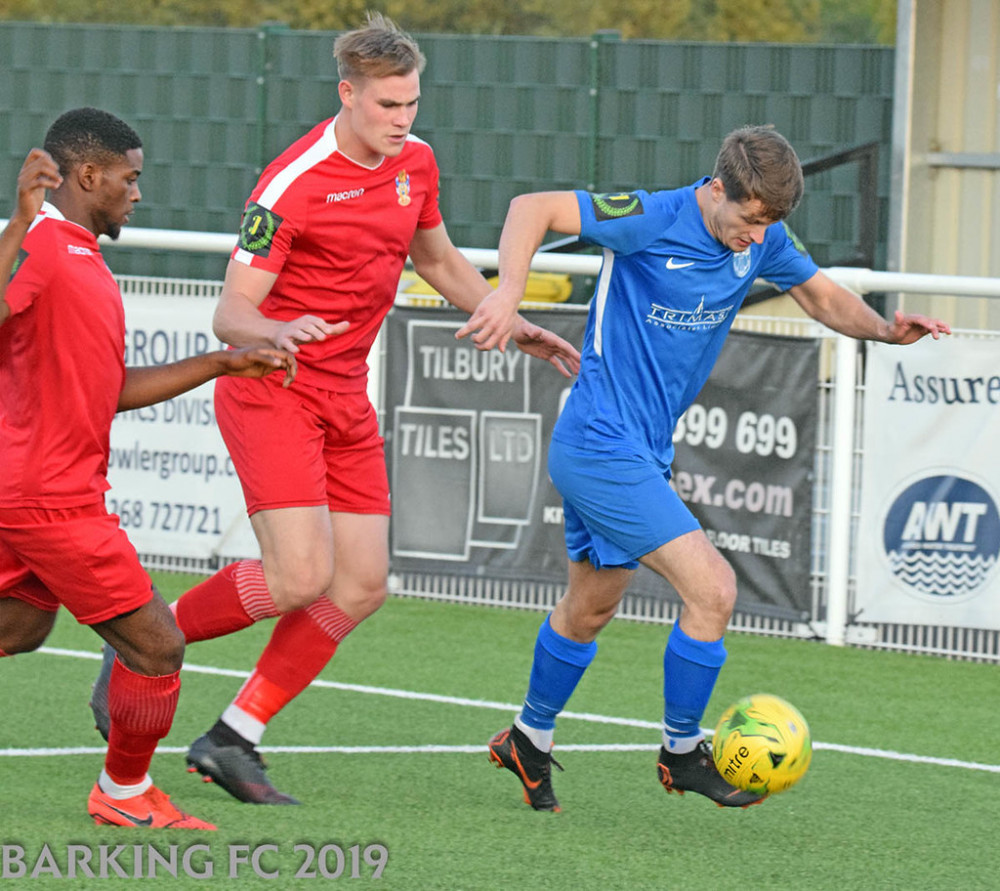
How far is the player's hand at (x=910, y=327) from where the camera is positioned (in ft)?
19.2

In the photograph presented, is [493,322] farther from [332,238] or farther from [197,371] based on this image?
[197,371]

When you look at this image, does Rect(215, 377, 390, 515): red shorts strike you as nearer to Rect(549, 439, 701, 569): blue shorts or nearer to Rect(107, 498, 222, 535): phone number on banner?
Rect(549, 439, 701, 569): blue shorts

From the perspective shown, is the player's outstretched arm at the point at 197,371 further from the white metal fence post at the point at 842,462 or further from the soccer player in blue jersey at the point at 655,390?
the white metal fence post at the point at 842,462

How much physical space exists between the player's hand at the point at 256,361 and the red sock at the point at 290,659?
118cm

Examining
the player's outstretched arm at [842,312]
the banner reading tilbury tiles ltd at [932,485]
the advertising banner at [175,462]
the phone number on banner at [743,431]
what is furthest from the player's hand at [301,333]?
the advertising banner at [175,462]

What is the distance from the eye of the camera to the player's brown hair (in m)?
5.29

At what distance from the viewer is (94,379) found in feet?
16.2

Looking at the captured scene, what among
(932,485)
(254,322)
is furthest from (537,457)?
(254,322)

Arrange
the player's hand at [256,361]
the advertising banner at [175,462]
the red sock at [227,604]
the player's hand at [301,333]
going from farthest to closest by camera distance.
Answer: the advertising banner at [175,462]
the red sock at [227,604]
the player's hand at [301,333]
the player's hand at [256,361]

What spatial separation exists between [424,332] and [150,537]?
6.21 ft

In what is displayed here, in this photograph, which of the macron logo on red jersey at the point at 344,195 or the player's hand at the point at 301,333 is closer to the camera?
the player's hand at the point at 301,333

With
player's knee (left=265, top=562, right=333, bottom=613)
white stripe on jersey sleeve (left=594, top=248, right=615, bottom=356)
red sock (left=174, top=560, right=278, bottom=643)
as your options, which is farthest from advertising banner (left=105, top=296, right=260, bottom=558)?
white stripe on jersey sleeve (left=594, top=248, right=615, bottom=356)

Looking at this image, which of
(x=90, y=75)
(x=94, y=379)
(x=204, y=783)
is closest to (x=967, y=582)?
(x=204, y=783)

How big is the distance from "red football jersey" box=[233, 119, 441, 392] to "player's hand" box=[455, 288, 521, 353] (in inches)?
22.2
